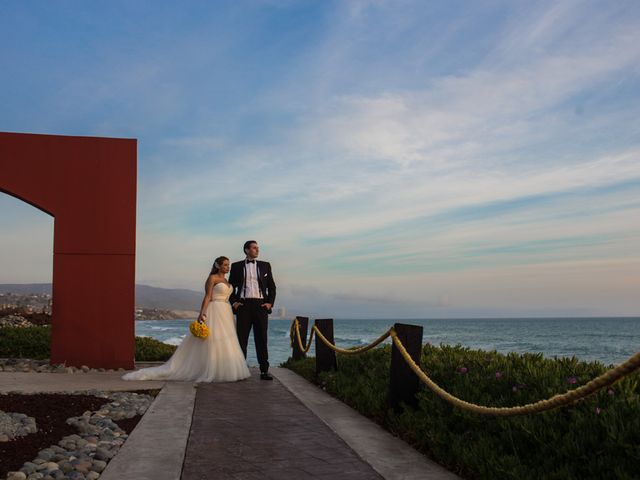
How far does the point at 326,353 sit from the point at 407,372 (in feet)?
11.4

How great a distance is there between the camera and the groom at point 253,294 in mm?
9141

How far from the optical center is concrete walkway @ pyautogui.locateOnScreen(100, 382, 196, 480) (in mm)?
4180

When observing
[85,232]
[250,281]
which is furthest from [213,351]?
[85,232]

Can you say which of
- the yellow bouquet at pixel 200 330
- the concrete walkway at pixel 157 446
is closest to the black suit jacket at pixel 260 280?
the yellow bouquet at pixel 200 330

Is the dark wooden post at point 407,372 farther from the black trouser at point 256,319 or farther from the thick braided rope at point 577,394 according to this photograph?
the black trouser at point 256,319

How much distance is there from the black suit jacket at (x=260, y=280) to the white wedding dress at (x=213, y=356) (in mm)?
175

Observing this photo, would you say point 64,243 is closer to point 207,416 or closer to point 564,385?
point 207,416

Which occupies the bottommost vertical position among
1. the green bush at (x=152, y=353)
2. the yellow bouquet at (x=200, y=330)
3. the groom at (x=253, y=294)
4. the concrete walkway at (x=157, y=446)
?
the green bush at (x=152, y=353)

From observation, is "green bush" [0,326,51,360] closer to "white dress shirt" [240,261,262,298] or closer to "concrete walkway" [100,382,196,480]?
"white dress shirt" [240,261,262,298]

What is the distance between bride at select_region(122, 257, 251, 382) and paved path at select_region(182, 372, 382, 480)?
5.70 feet

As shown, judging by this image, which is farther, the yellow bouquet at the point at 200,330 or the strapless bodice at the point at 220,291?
the strapless bodice at the point at 220,291

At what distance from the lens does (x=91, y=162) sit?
11117 millimetres

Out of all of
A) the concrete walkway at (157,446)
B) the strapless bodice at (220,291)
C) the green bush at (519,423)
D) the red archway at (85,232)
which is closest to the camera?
the green bush at (519,423)

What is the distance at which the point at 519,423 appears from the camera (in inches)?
172
